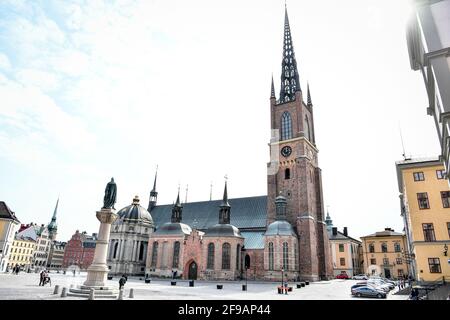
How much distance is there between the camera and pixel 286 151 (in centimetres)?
5053

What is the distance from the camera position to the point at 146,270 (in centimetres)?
5025

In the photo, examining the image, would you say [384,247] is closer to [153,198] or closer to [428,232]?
[428,232]

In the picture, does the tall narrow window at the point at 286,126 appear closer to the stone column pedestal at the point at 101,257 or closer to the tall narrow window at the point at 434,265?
the tall narrow window at the point at 434,265

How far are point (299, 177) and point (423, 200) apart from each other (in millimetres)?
19604

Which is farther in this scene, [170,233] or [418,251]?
[170,233]

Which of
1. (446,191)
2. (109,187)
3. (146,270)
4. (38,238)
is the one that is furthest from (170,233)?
(38,238)

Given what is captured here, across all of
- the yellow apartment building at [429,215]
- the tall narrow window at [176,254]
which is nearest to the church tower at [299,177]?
the yellow apartment building at [429,215]

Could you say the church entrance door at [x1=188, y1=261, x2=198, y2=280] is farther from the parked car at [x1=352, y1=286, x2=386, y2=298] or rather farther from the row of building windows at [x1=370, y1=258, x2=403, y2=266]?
the row of building windows at [x1=370, y1=258, x2=403, y2=266]

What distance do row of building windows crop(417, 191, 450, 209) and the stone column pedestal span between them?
30.2 metres

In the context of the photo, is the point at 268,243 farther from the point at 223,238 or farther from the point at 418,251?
the point at 418,251

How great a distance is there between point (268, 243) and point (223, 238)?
24.3 feet

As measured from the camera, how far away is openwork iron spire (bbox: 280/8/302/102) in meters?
57.5

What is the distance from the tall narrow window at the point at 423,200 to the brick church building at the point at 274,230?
16.9m
